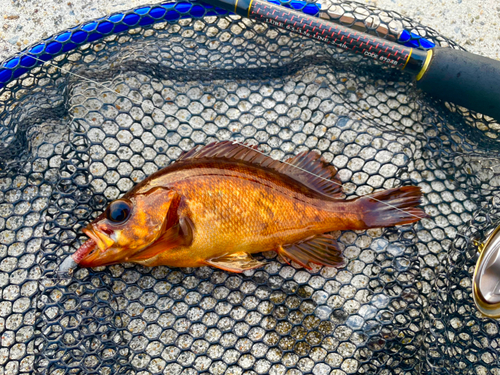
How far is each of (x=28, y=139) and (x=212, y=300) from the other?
1532 millimetres

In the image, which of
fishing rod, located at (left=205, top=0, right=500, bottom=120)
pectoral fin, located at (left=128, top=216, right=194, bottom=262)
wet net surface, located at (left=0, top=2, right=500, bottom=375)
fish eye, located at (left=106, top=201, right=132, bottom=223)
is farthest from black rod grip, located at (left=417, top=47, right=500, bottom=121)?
fish eye, located at (left=106, top=201, right=132, bottom=223)

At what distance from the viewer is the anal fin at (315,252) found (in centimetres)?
231

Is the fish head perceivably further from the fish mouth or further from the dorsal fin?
the dorsal fin

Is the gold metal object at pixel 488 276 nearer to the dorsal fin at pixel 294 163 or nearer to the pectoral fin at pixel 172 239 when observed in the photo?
the dorsal fin at pixel 294 163

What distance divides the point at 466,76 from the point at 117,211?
216 cm

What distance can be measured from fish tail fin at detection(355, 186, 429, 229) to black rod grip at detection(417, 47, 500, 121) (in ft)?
2.20

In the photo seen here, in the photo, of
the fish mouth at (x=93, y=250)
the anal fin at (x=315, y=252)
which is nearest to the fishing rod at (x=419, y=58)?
the anal fin at (x=315, y=252)

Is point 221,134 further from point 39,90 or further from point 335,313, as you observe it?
point 335,313

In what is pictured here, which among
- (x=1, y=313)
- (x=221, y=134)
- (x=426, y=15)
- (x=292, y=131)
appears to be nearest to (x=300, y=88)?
(x=292, y=131)

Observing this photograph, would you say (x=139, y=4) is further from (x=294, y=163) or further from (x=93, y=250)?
(x=93, y=250)

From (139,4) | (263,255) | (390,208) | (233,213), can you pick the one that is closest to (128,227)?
(233,213)

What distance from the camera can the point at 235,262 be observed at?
224cm

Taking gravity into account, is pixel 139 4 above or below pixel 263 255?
above

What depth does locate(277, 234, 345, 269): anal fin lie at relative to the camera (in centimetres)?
231
